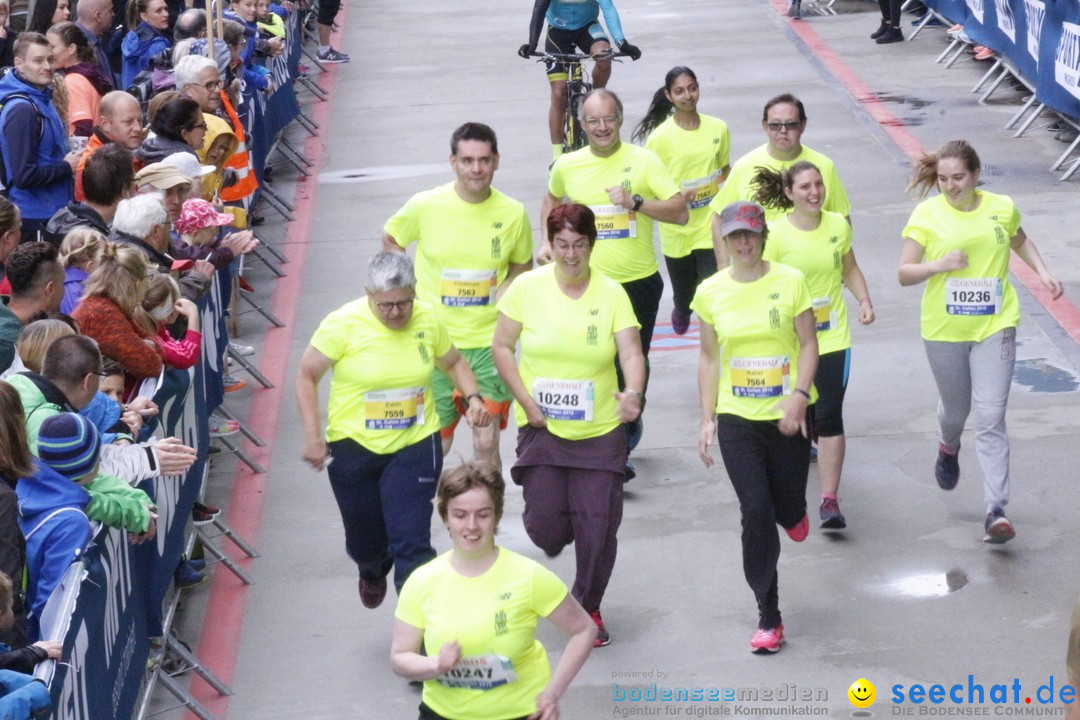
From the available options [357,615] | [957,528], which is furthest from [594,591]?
[957,528]

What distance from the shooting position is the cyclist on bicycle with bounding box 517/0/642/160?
14.8 m

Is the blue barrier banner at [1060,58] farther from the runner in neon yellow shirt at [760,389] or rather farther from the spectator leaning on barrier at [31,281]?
the spectator leaning on barrier at [31,281]

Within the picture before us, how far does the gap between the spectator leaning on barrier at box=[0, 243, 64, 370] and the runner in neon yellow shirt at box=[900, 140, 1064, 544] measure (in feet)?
13.1

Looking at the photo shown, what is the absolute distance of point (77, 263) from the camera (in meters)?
7.71

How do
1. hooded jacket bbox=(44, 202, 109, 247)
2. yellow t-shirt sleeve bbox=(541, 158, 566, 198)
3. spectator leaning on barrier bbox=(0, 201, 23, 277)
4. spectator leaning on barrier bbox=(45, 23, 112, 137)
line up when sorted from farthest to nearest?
spectator leaning on barrier bbox=(45, 23, 112, 137) → yellow t-shirt sleeve bbox=(541, 158, 566, 198) → hooded jacket bbox=(44, 202, 109, 247) → spectator leaning on barrier bbox=(0, 201, 23, 277)

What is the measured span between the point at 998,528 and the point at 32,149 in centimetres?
580

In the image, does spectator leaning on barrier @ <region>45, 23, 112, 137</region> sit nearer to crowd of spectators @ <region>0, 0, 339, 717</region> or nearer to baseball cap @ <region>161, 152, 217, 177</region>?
crowd of spectators @ <region>0, 0, 339, 717</region>

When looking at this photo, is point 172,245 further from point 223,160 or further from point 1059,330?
point 1059,330

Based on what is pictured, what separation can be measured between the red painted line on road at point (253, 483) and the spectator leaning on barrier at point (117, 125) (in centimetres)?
185

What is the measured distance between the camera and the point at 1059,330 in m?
11.1

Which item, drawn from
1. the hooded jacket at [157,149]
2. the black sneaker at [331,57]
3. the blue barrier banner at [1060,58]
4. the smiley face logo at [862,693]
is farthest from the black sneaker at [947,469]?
the black sneaker at [331,57]

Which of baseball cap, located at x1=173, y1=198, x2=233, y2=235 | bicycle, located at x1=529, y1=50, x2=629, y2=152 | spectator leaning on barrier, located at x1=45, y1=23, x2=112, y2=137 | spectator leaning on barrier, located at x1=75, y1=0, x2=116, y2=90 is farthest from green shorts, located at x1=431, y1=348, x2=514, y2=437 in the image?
bicycle, located at x1=529, y1=50, x2=629, y2=152

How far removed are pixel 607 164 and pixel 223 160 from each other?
11.0ft

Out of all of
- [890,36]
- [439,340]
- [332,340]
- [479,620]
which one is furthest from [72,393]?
[890,36]
